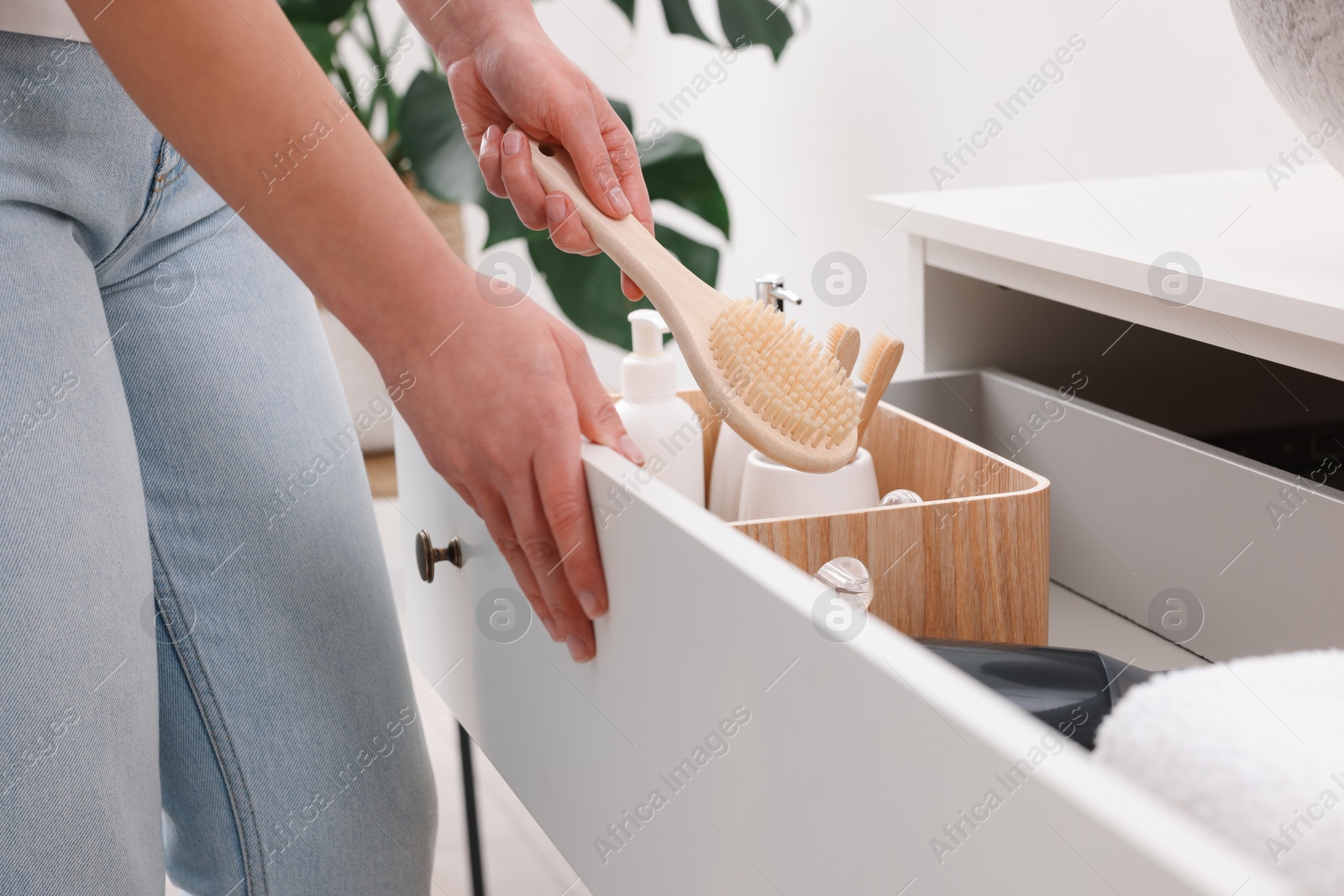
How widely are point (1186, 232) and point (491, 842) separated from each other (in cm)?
95

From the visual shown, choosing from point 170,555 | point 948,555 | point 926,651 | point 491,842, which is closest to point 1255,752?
point 926,651

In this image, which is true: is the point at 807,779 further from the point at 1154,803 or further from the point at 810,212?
the point at 810,212

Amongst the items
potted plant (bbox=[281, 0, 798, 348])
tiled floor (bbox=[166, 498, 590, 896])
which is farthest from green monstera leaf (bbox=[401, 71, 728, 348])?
tiled floor (bbox=[166, 498, 590, 896])

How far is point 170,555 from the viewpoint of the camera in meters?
0.60

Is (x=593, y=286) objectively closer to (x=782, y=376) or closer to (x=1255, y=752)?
(x=782, y=376)

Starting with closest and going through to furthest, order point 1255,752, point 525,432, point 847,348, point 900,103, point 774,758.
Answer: point 1255,752 < point 774,758 < point 525,432 < point 847,348 < point 900,103

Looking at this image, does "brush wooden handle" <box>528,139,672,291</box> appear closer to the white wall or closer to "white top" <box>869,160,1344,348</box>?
"white top" <box>869,160,1344,348</box>

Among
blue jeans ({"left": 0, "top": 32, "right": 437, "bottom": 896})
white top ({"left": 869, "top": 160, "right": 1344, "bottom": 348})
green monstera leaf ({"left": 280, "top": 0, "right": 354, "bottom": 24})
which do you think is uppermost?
white top ({"left": 869, "top": 160, "right": 1344, "bottom": 348})

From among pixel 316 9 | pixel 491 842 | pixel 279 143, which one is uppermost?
pixel 279 143

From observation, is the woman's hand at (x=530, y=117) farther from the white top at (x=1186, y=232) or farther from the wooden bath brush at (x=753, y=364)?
the white top at (x=1186, y=232)

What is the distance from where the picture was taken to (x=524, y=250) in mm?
2451

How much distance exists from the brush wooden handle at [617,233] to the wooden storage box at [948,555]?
11 cm

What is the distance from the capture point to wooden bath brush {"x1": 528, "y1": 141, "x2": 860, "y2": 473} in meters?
0.43

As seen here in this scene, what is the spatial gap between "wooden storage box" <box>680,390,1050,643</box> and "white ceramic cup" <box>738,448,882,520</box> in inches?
1.7
